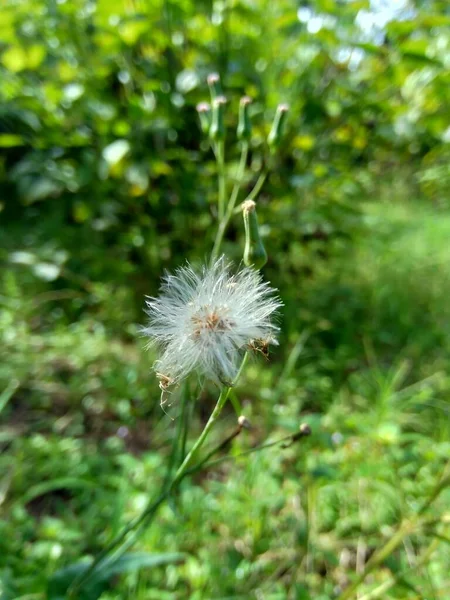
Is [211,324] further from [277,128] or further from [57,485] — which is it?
[57,485]

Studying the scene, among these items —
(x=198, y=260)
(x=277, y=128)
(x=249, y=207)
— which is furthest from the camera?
(x=198, y=260)

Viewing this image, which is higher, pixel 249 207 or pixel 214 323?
pixel 249 207

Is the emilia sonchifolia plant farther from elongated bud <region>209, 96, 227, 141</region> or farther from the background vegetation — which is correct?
the background vegetation

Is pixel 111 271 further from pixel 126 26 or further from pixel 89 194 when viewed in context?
pixel 126 26

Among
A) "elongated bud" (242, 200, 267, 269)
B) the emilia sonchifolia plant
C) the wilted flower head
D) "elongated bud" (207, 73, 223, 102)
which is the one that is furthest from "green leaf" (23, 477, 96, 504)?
"elongated bud" (207, 73, 223, 102)

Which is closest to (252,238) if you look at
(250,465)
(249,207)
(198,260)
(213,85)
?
(249,207)

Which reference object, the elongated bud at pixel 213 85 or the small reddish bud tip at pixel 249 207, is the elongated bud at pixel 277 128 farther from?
the small reddish bud tip at pixel 249 207

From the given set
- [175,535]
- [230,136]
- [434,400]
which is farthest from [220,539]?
[230,136]
